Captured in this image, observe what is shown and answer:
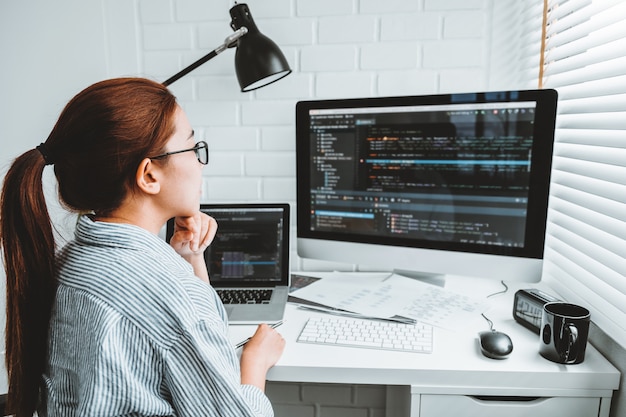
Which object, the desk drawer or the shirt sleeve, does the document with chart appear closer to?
the desk drawer

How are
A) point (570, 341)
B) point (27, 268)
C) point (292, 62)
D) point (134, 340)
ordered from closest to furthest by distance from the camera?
point (134, 340) → point (27, 268) → point (570, 341) → point (292, 62)

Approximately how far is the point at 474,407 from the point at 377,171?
626 mm

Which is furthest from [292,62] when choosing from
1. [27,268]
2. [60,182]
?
[27,268]

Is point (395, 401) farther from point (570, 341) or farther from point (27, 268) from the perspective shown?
point (27, 268)

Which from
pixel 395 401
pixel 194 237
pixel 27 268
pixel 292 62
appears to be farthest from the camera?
pixel 292 62

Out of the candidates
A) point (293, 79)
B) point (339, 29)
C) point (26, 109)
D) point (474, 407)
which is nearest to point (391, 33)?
point (339, 29)

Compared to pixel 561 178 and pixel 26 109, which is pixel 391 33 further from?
pixel 26 109

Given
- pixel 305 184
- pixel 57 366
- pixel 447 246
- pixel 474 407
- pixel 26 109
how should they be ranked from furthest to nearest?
pixel 26 109 < pixel 305 184 < pixel 447 246 < pixel 474 407 < pixel 57 366

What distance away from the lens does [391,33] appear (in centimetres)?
142

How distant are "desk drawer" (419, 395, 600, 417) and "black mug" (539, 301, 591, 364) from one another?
3.1 inches

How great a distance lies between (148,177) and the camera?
0.82 meters

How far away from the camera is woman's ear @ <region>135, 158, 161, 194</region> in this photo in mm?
793

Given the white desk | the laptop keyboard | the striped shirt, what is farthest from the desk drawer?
the laptop keyboard

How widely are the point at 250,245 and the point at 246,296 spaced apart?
163 mm
